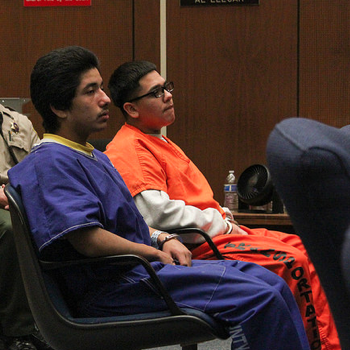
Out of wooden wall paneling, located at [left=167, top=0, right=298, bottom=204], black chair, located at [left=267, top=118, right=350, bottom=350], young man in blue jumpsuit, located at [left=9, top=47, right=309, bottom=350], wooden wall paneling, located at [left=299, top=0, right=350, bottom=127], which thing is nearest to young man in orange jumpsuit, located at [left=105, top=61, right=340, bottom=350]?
young man in blue jumpsuit, located at [left=9, top=47, right=309, bottom=350]

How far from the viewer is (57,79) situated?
164 centimetres

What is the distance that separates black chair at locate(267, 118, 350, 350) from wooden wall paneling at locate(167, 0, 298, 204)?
2.98m

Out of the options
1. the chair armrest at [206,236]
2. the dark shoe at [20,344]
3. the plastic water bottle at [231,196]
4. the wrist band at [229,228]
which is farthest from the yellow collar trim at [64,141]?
the plastic water bottle at [231,196]

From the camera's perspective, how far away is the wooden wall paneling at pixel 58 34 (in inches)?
143

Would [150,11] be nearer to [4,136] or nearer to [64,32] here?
[64,32]

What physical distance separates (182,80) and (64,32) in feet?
2.75

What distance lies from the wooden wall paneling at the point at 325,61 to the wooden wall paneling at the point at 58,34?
1.13 meters

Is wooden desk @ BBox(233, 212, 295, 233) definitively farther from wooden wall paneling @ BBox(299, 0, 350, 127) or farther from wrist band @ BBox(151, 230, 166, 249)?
wrist band @ BBox(151, 230, 166, 249)

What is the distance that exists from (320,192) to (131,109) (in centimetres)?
177

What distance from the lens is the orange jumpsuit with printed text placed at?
182 centimetres

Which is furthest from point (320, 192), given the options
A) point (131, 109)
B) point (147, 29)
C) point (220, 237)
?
point (147, 29)

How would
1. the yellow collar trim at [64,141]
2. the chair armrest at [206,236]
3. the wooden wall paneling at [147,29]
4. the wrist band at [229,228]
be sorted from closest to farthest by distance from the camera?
the yellow collar trim at [64,141], the chair armrest at [206,236], the wrist band at [229,228], the wooden wall paneling at [147,29]

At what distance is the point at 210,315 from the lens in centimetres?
146

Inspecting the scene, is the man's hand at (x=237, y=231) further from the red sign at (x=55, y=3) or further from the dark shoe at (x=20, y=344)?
the red sign at (x=55, y=3)
